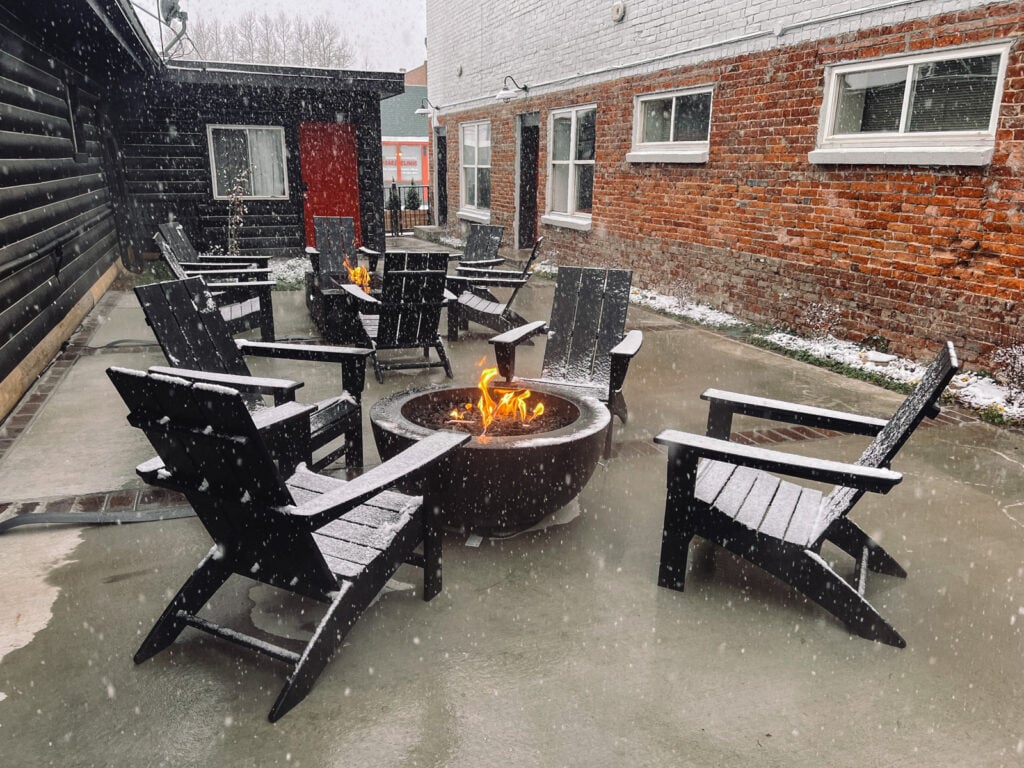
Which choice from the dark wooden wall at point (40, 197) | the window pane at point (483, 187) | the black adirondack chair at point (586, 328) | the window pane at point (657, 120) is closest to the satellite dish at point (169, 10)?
the dark wooden wall at point (40, 197)

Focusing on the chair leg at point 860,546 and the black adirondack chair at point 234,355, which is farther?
the black adirondack chair at point 234,355

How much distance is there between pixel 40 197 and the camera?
5645 millimetres

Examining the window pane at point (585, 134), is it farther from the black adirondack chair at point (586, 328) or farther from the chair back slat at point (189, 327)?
the chair back slat at point (189, 327)

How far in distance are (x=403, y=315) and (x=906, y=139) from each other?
4.16 m

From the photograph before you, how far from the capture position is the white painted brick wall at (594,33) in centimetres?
594

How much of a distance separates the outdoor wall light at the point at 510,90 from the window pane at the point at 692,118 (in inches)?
152

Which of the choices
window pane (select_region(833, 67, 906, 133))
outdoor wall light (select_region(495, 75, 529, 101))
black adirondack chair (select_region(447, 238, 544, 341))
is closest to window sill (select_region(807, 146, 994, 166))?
window pane (select_region(833, 67, 906, 133))

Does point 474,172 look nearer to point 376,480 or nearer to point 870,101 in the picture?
point 870,101

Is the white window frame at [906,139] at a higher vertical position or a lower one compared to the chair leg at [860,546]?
higher

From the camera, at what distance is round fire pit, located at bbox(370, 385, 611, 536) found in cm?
266

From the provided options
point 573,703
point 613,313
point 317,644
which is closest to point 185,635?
point 317,644

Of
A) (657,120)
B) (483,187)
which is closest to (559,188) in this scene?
(657,120)

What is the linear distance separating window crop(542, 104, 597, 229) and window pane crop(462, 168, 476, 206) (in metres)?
3.84

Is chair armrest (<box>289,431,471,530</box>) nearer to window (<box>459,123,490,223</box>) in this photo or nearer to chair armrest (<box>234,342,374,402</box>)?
chair armrest (<box>234,342,374,402</box>)
